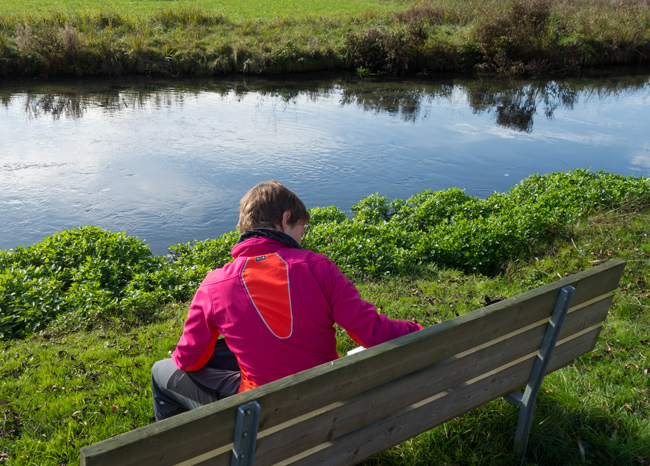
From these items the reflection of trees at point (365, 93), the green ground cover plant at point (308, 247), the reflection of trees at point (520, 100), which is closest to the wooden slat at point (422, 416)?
the green ground cover plant at point (308, 247)

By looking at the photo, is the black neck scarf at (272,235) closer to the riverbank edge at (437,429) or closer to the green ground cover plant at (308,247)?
the riverbank edge at (437,429)

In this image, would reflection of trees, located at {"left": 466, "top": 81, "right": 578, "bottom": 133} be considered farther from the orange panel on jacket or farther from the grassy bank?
the orange panel on jacket

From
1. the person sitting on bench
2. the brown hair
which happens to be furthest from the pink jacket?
the brown hair

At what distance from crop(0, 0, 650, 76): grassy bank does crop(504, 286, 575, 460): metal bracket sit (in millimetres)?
20808

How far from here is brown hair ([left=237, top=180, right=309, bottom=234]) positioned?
273 centimetres

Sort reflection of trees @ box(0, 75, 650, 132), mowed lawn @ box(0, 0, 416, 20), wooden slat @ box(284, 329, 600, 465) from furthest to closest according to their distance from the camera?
mowed lawn @ box(0, 0, 416, 20)
reflection of trees @ box(0, 75, 650, 132)
wooden slat @ box(284, 329, 600, 465)

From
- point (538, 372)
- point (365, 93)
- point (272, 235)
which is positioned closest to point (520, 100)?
point (365, 93)

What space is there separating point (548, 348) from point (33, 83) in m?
20.6

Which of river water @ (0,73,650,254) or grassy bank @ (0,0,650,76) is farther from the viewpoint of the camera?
grassy bank @ (0,0,650,76)

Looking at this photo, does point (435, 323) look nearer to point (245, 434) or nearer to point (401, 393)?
point (401, 393)

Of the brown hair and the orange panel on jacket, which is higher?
the brown hair

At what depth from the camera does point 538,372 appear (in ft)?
10.2

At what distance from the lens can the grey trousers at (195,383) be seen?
9.18 feet

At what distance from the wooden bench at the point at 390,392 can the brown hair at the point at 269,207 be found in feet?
2.86
